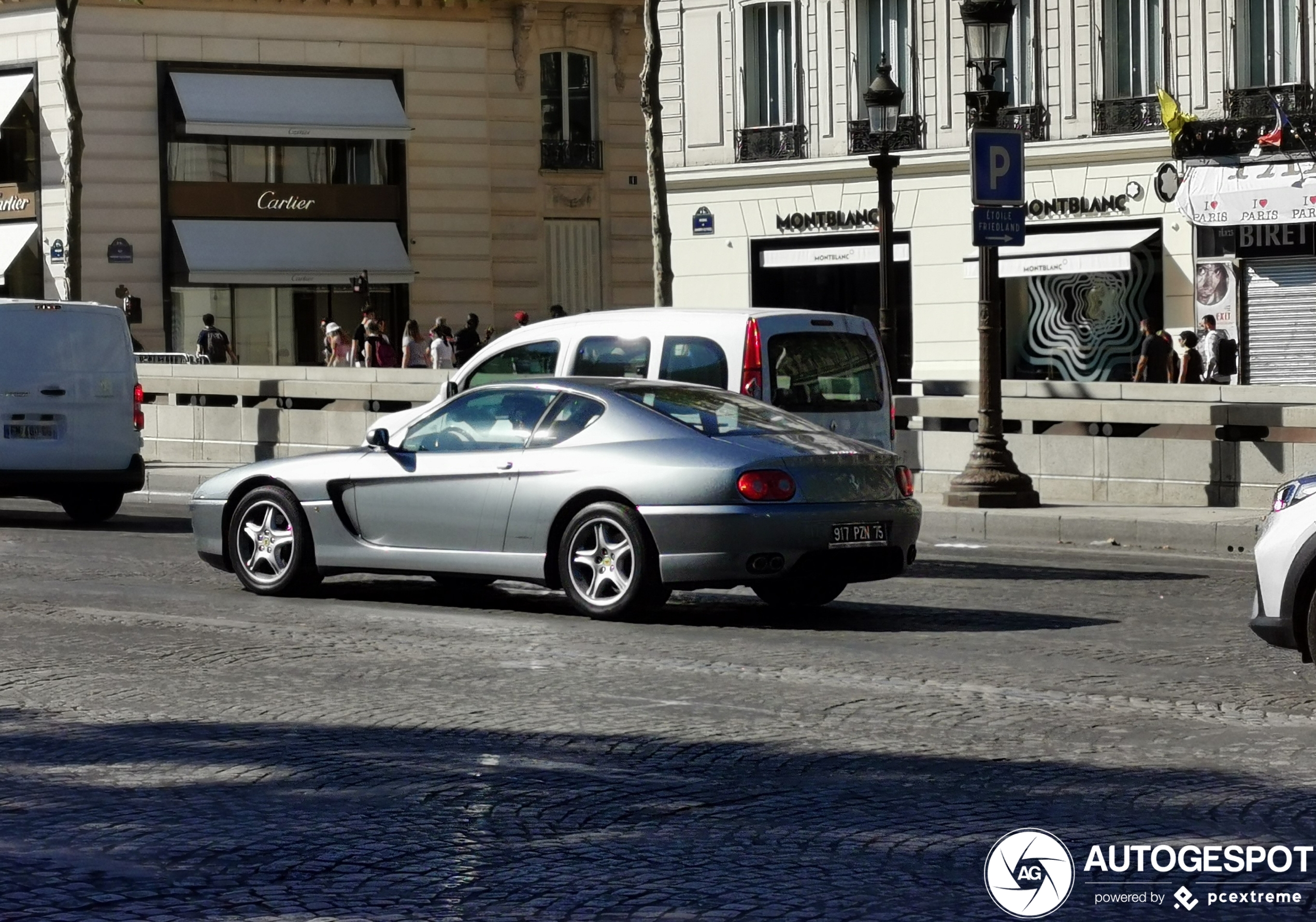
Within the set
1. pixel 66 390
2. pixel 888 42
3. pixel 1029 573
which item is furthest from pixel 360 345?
pixel 1029 573

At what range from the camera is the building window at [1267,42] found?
31.4 meters

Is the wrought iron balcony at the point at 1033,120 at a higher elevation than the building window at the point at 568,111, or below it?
below

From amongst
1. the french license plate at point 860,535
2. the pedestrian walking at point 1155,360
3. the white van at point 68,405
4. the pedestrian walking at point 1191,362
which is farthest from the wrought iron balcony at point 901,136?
the french license plate at point 860,535

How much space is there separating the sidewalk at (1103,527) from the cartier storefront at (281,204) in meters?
25.6

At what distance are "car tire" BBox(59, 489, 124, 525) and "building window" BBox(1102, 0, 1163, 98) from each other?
63.1ft

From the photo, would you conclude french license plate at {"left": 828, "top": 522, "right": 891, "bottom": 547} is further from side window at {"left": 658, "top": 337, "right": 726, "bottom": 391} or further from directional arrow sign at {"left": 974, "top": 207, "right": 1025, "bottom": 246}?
directional arrow sign at {"left": 974, "top": 207, "right": 1025, "bottom": 246}

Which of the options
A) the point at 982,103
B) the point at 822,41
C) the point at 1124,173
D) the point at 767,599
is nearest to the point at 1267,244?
the point at 1124,173

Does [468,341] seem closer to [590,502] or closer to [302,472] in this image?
[302,472]

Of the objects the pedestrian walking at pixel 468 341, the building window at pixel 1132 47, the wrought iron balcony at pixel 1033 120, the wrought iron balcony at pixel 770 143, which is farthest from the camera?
the wrought iron balcony at pixel 770 143

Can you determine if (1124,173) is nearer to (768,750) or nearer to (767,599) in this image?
(767,599)

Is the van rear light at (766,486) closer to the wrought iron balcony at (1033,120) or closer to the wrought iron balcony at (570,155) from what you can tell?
the wrought iron balcony at (1033,120)

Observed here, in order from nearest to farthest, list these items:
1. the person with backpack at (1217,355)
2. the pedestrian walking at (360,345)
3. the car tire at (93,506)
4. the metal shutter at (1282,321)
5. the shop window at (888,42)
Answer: the car tire at (93,506), the person with backpack at (1217,355), the metal shutter at (1282,321), the pedestrian walking at (360,345), the shop window at (888,42)

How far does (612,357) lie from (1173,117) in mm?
19426

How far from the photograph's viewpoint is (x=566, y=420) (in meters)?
11.7
